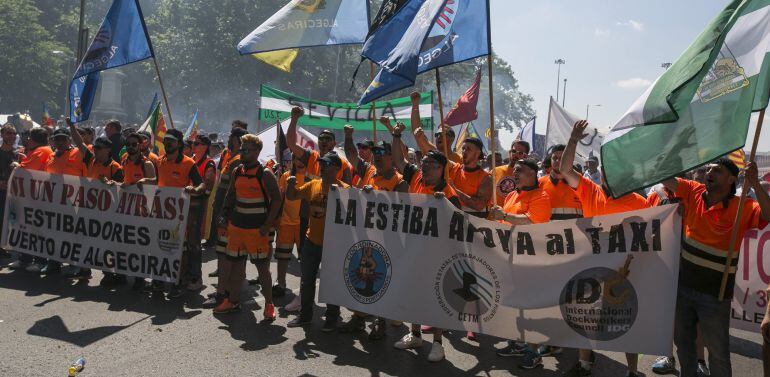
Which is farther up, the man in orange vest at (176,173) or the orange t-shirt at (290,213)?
the man in orange vest at (176,173)

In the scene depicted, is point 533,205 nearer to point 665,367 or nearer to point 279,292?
point 665,367

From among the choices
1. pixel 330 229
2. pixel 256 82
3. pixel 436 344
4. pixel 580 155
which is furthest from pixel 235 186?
pixel 256 82

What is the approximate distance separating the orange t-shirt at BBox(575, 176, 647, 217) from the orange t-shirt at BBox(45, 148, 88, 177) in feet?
20.2

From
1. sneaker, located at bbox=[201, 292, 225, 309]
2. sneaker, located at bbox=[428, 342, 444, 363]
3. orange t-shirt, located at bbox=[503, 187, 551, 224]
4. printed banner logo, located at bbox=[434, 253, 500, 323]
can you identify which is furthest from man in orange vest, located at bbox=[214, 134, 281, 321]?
orange t-shirt, located at bbox=[503, 187, 551, 224]

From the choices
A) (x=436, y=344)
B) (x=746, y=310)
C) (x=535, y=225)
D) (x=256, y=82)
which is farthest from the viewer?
(x=256, y=82)

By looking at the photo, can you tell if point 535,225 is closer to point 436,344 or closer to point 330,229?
point 436,344

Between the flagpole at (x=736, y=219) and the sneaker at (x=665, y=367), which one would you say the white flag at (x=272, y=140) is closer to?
the sneaker at (x=665, y=367)

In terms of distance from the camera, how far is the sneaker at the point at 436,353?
5.63 m

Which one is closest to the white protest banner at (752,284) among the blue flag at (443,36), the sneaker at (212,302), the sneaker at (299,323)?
the blue flag at (443,36)

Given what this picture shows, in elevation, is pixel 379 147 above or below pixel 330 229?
above

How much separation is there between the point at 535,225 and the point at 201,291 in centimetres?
439

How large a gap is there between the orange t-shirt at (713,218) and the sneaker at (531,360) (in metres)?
1.68

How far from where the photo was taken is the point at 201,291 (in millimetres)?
7812

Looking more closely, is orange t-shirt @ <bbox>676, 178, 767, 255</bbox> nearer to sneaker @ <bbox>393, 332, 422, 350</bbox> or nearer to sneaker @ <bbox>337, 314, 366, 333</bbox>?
sneaker @ <bbox>393, 332, 422, 350</bbox>
